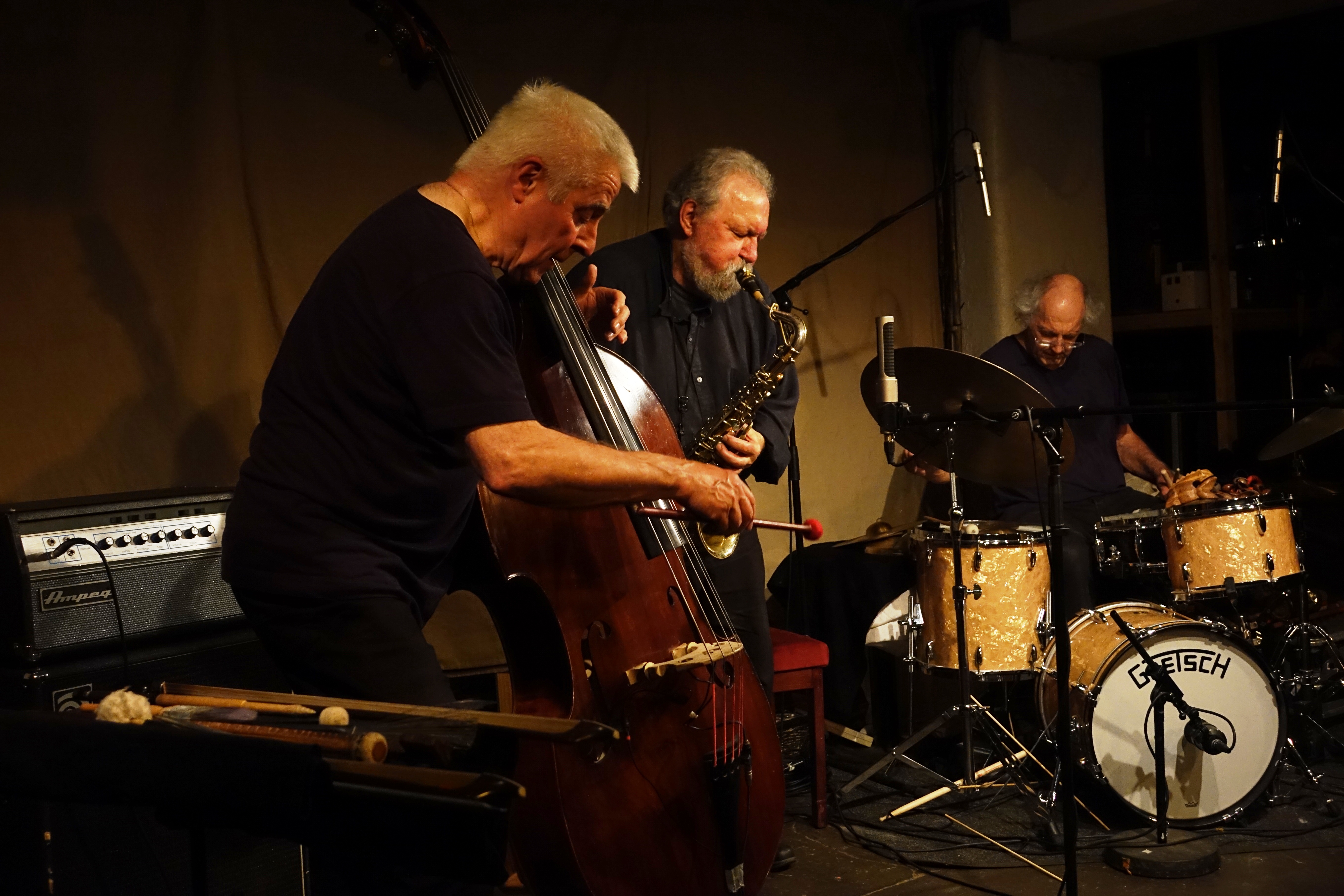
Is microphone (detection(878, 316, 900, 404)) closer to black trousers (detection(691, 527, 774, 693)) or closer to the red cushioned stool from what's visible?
black trousers (detection(691, 527, 774, 693))

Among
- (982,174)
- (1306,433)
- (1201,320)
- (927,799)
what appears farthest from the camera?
(1201,320)

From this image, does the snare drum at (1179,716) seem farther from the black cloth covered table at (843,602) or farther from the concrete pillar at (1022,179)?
the concrete pillar at (1022,179)

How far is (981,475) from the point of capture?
343cm

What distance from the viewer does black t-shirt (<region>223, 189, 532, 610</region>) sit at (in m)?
1.63

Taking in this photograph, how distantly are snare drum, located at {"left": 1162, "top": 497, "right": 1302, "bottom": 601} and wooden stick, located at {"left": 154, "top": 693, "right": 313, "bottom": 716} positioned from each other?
2898 millimetres

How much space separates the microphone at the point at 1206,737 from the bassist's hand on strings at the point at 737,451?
55.6 inches

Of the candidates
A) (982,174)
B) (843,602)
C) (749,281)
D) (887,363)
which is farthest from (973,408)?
(982,174)

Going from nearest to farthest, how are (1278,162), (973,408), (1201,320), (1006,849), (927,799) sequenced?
(973,408) → (1006,849) → (927,799) → (1278,162) → (1201,320)

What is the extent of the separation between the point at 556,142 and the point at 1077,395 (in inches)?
125

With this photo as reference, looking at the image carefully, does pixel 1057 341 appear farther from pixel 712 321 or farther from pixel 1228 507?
pixel 712 321

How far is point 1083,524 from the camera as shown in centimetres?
408

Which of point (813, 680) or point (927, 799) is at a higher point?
point (813, 680)

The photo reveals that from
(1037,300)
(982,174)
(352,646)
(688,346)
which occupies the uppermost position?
(982,174)

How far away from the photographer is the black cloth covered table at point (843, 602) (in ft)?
13.0
